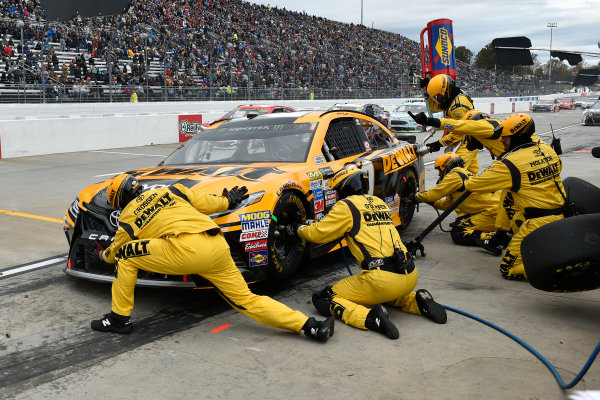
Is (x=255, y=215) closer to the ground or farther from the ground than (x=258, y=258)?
farther from the ground

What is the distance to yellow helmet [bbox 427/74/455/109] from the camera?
8641 mm

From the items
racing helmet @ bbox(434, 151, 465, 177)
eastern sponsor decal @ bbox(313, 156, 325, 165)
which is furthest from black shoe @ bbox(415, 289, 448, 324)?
racing helmet @ bbox(434, 151, 465, 177)

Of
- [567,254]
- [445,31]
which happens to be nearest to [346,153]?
[567,254]

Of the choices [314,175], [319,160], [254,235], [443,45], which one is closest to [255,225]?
[254,235]

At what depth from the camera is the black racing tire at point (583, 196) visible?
5848 mm

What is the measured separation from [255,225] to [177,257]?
2.82ft

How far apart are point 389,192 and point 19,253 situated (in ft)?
13.1

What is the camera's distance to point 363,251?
14.9 feet

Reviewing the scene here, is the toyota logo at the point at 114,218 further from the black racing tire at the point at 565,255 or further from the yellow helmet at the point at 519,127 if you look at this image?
the yellow helmet at the point at 519,127

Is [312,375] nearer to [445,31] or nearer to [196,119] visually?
[445,31]

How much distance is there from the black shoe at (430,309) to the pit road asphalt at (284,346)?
0.18 ft

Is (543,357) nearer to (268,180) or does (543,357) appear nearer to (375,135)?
(268,180)

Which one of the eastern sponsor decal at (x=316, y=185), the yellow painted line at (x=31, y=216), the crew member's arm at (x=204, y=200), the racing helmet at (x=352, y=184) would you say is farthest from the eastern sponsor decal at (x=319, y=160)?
the yellow painted line at (x=31, y=216)

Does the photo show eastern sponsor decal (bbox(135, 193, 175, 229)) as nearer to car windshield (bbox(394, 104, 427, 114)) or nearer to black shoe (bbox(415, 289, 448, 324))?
black shoe (bbox(415, 289, 448, 324))
